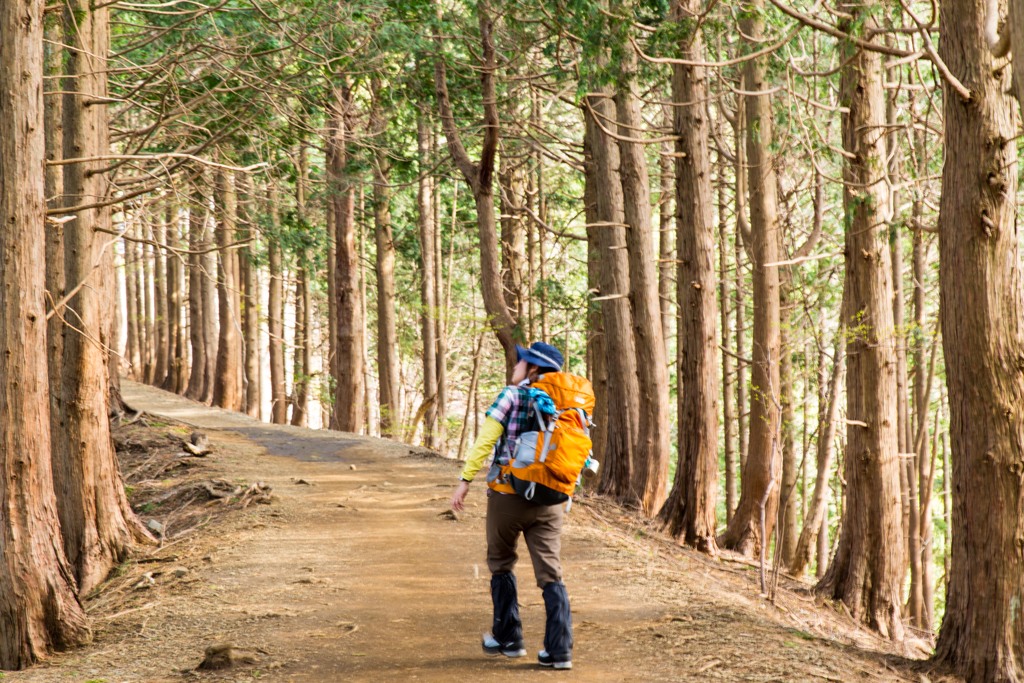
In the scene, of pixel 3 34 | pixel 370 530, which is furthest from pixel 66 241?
pixel 370 530

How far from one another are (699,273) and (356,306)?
10508 mm

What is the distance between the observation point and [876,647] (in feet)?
30.8

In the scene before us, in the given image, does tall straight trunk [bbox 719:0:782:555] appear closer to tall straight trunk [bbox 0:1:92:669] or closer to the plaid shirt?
the plaid shirt

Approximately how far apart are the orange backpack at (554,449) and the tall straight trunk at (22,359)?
3.89 metres

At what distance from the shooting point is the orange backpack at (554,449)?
5.66 metres

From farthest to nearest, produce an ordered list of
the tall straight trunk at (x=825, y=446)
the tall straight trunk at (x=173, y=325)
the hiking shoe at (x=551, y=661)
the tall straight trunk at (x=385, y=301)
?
1. the tall straight trunk at (x=173, y=325)
2. the tall straight trunk at (x=385, y=301)
3. the tall straight trunk at (x=825, y=446)
4. the hiking shoe at (x=551, y=661)

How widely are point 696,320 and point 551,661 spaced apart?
7.38 m

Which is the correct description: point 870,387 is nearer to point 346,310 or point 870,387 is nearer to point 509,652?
point 509,652

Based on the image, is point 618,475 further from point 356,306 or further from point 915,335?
point 356,306

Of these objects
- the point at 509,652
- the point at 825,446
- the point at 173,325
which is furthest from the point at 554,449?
the point at 173,325

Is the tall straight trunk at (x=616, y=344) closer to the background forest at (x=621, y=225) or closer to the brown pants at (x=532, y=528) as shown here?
the background forest at (x=621, y=225)

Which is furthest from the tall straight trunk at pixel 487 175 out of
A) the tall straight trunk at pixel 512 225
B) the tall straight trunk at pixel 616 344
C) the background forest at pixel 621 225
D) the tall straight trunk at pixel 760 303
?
the tall straight trunk at pixel 512 225

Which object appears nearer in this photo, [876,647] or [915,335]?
[876,647]

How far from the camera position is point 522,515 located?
5719mm
